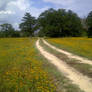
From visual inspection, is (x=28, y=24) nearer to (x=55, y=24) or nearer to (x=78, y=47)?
(x=55, y=24)

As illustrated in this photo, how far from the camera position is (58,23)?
5734cm

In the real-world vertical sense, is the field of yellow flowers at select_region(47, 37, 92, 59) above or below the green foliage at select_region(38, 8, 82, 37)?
below

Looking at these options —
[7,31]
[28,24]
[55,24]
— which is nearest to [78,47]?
[55,24]

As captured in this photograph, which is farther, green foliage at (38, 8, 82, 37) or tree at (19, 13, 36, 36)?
tree at (19, 13, 36, 36)

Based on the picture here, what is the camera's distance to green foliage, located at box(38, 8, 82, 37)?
56078 millimetres

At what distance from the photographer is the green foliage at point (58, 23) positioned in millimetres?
56078

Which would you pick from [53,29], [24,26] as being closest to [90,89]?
[53,29]

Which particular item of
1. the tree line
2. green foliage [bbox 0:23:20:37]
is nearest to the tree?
the tree line

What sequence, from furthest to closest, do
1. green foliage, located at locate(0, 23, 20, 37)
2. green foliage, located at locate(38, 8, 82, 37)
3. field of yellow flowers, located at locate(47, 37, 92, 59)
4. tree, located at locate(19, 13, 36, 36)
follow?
1. green foliage, located at locate(0, 23, 20, 37)
2. tree, located at locate(19, 13, 36, 36)
3. green foliage, located at locate(38, 8, 82, 37)
4. field of yellow flowers, located at locate(47, 37, 92, 59)

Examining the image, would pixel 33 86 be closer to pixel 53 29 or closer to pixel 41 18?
pixel 53 29

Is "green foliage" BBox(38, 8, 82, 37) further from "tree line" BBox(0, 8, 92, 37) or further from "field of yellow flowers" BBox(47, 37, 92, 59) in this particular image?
"field of yellow flowers" BBox(47, 37, 92, 59)

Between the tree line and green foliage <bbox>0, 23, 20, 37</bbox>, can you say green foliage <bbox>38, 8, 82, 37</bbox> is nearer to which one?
the tree line

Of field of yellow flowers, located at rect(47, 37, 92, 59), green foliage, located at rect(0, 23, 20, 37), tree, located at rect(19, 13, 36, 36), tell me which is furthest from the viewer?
green foliage, located at rect(0, 23, 20, 37)

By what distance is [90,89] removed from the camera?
418cm
